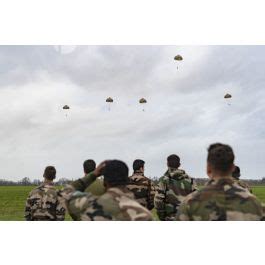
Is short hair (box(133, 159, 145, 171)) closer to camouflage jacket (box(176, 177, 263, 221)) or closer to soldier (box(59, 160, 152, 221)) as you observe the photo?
camouflage jacket (box(176, 177, 263, 221))

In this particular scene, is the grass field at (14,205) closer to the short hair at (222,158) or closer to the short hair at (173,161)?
the short hair at (173,161)

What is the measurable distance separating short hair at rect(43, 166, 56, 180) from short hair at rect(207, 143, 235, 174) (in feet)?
17.0

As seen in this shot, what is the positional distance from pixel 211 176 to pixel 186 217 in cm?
54

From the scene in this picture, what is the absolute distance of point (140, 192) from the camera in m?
10.7

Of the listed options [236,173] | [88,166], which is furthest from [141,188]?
[88,166]

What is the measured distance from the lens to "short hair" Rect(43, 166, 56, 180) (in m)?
9.29

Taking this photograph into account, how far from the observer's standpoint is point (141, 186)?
419 inches

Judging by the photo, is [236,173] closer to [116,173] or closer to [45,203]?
[45,203]

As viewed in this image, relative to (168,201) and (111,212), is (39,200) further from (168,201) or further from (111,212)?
(111,212)

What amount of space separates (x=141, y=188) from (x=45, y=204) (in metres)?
2.42

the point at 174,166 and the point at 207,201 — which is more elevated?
the point at 174,166

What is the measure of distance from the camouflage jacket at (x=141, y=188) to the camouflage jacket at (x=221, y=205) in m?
5.85

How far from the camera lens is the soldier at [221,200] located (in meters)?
4.70
